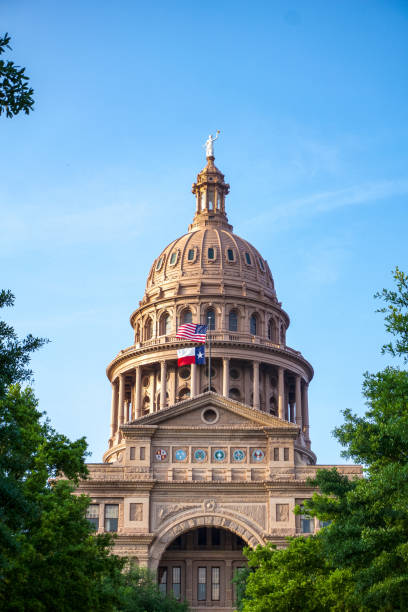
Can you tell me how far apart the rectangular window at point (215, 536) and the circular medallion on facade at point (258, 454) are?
7.61 m

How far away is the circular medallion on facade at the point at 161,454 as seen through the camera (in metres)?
67.5

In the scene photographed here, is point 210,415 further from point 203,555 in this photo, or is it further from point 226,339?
point 226,339

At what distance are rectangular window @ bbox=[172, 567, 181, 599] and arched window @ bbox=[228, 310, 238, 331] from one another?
31101 millimetres

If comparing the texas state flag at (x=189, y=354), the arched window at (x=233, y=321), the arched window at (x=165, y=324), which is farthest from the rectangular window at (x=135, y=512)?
the arched window at (x=233, y=321)

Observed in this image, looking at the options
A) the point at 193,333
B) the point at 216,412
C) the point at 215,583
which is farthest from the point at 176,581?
the point at 193,333

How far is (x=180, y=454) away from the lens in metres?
67.7

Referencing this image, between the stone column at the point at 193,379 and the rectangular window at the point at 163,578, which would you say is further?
the stone column at the point at 193,379

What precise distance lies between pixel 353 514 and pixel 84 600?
433 inches

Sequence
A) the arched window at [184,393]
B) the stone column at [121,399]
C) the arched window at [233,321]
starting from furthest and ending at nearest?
the arched window at [233,321] → the stone column at [121,399] → the arched window at [184,393]

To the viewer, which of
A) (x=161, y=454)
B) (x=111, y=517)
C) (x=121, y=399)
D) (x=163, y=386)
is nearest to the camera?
(x=111, y=517)

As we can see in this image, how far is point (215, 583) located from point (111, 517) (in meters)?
9.52

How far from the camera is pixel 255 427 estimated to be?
6819cm

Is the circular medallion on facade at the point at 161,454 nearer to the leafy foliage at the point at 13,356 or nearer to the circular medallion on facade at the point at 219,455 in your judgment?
the circular medallion on facade at the point at 219,455

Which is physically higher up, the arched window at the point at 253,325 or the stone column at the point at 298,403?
the arched window at the point at 253,325
